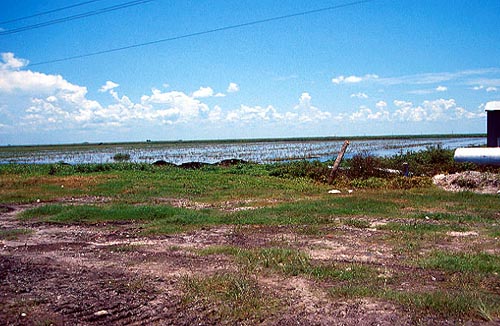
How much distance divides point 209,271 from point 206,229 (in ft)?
13.0

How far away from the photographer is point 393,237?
10.1 metres

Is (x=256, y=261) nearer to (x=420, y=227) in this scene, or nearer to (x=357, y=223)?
(x=357, y=223)

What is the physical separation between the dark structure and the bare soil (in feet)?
41.7

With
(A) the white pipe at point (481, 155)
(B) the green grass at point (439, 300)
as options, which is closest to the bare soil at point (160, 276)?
(B) the green grass at point (439, 300)

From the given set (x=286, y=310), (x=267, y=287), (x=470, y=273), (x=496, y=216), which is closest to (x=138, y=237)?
(x=267, y=287)

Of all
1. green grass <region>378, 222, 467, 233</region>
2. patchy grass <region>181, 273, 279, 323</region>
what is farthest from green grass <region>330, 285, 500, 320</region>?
green grass <region>378, 222, 467, 233</region>

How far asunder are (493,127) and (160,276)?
735 inches

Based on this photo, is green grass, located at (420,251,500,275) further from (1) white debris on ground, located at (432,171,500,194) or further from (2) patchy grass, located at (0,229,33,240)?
(1) white debris on ground, located at (432,171,500,194)

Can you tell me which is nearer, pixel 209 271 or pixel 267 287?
pixel 267 287

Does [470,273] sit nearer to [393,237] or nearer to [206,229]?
[393,237]

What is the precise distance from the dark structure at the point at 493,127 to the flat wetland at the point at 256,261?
4.56 m

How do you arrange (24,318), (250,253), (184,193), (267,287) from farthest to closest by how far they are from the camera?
(184,193), (250,253), (267,287), (24,318)

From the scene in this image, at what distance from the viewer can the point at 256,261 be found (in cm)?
809

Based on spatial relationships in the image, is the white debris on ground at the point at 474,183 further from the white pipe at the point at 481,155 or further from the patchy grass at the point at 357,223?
the patchy grass at the point at 357,223
